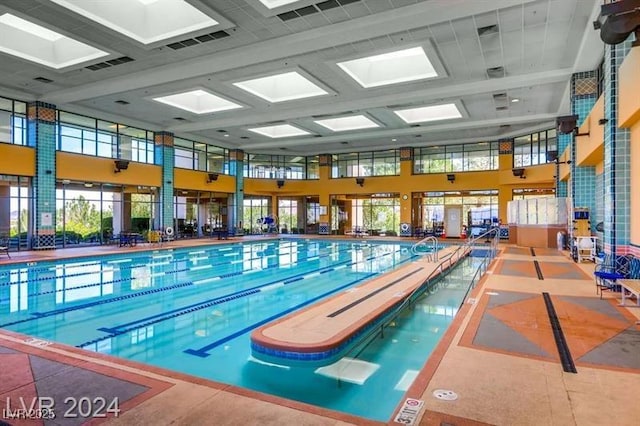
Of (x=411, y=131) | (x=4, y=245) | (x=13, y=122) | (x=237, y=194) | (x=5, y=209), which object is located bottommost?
(x=4, y=245)

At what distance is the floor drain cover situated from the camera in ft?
8.74

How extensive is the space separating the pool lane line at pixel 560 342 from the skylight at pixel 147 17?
7464 millimetres

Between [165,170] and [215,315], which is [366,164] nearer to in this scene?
[165,170]

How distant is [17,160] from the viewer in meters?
12.4

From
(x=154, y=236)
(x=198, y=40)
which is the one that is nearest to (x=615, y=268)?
(x=198, y=40)

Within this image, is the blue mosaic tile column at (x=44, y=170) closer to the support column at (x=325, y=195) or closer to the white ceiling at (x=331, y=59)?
the white ceiling at (x=331, y=59)

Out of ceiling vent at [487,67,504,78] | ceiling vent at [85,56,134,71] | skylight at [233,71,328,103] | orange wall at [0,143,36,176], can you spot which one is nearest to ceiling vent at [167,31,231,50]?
ceiling vent at [85,56,134,71]

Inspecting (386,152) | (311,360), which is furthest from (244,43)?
(386,152)

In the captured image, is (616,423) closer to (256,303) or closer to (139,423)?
(139,423)

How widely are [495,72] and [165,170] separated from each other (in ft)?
45.1

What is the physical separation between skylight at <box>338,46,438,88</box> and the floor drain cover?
8.73 m

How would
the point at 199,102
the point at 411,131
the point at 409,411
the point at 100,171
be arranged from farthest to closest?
the point at 411,131 < the point at 100,171 < the point at 199,102 < the point at 409,411

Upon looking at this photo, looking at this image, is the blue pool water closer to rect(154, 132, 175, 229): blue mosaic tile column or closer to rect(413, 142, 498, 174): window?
rect(154, 132, 175, 229): blue mosaic tile column

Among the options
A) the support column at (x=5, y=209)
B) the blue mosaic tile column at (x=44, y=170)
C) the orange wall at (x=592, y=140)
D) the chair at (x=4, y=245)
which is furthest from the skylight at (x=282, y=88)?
the support column at (x=5, y=209)
